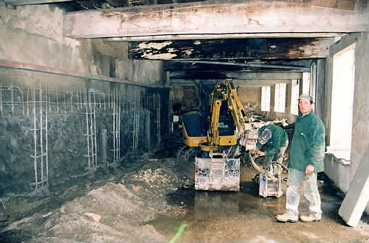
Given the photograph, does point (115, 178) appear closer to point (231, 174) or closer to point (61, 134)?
point (61, 134)

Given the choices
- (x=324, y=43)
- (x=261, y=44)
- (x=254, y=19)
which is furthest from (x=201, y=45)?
(x=324, y=43)

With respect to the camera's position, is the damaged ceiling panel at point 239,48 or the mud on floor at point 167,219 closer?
the mud on floor at point 167,219

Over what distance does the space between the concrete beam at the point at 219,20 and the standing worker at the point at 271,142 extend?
2.03m

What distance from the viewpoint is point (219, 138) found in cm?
801

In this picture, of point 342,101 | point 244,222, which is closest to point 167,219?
point 244,222

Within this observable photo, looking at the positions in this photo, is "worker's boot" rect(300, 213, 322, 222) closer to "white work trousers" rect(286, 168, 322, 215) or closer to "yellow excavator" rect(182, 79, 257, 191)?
"white work trousers" rect(286, 168, 322, 215)

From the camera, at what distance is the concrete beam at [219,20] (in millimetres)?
4230

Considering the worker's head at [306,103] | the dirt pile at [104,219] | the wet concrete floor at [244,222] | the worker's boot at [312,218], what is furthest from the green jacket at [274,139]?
the dirt pile at [104,219]

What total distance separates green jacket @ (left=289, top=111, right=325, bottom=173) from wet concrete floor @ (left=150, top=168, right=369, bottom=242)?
0.93 meters

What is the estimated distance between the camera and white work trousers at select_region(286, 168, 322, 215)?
4.14m

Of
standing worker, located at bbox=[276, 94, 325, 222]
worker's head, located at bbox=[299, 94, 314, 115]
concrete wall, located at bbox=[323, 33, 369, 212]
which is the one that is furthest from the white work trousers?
worker's head, located at bbox=[299, 94, 314, 115]

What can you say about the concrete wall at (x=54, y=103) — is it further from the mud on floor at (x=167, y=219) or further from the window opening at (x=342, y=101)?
the window opening at (x=342, y=101)

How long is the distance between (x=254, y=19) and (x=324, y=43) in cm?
329

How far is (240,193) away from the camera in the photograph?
18.8 ft
